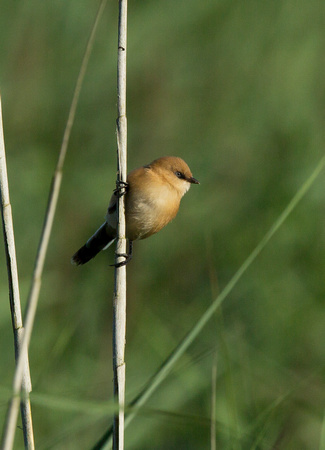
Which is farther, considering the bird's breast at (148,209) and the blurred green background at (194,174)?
the blurred green background at (194,174)

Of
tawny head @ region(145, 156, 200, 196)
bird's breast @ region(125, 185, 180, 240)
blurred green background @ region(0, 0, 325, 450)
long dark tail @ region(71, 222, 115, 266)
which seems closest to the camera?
bird's breast @ region(125, 185, 180, 240)

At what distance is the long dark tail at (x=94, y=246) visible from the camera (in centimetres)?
334

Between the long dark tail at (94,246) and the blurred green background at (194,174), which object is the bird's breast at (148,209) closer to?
the long dark tail at (94,246)

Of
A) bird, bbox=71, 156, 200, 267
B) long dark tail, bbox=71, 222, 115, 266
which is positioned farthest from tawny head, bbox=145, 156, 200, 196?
long dark tail, bbox=71, 222, 115, 266

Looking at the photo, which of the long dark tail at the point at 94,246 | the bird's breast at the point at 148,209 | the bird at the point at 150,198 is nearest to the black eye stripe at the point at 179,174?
the bird at the point at 150,198

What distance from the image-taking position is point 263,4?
14.6ft

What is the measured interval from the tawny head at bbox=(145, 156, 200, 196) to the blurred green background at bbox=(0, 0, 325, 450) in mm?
472

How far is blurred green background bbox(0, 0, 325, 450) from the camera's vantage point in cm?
371

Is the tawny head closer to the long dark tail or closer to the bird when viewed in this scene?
the bird

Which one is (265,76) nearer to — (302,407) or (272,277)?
(272,277)

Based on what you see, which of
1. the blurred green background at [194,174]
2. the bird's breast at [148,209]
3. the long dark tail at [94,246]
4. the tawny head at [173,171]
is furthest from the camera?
the blurred green background at [194,174]

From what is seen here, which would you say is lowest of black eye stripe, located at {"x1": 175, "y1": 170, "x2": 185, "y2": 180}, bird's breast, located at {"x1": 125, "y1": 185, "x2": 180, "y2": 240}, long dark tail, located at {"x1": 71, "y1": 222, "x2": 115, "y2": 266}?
bird's breast, located at {"x1": 125, "y1": 185, "x2": 180, "y2": 240}

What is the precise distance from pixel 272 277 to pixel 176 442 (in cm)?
121

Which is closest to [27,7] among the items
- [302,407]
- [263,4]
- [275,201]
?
[263,4]
